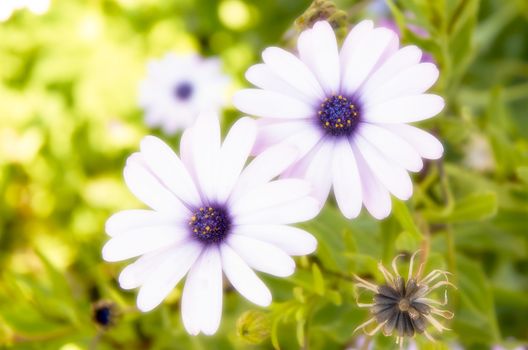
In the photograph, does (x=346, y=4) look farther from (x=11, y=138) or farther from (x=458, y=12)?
(x=11, y=138)

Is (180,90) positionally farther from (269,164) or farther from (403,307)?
(403,307)

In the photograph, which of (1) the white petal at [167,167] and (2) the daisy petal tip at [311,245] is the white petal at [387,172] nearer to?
(2) the daisy petal tip at [311,245]

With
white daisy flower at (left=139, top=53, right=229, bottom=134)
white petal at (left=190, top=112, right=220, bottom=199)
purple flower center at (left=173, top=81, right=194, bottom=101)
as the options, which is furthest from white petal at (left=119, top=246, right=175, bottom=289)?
purple flower center at (left=173, top=81, right=194, bottom=101)

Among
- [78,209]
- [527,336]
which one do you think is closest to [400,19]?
[527,336]

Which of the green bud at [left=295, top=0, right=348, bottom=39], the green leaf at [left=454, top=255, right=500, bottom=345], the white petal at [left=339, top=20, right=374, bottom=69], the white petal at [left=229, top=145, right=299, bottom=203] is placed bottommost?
the white petal at [left=229, top=145, right=299, bottom=203]

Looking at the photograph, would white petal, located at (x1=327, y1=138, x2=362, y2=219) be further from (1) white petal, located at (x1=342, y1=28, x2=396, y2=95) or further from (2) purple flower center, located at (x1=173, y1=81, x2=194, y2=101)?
(2) purple flower center, located at (x1=173, y1=81, x2=194, y2=101)
